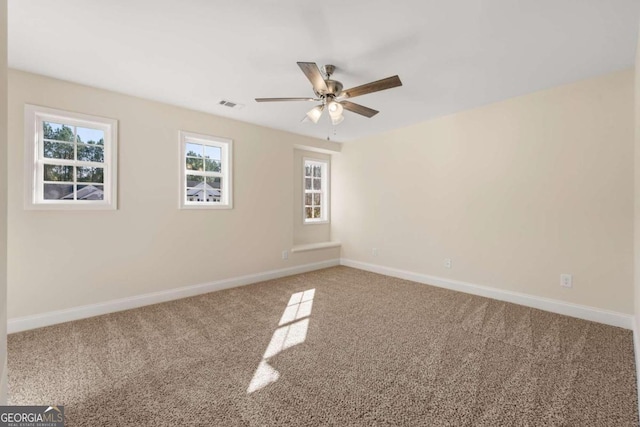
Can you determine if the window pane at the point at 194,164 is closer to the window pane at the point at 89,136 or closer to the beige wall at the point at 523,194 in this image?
the window pane at the point at 89,136

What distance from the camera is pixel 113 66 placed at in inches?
104

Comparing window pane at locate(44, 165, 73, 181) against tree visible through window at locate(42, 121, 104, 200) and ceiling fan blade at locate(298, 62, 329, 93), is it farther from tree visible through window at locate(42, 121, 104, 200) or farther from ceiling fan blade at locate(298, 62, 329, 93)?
ceiling fan blade at locate(298, 62, 329, 93)

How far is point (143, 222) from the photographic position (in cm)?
344

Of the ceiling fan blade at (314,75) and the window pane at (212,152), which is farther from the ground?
the ceiling fan blade at (314,75)

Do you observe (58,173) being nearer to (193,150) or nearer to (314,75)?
(193,150)

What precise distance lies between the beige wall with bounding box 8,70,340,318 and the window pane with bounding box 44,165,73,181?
0.21m

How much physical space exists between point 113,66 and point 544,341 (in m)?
4.66

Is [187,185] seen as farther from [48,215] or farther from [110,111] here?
[48,215]

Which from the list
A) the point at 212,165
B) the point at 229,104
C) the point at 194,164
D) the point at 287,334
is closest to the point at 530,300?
the point at 287,334

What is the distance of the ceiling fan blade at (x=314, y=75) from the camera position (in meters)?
2.08

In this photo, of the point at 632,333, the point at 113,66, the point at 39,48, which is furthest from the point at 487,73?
the point at 39,48

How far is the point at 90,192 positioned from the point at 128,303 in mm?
1335

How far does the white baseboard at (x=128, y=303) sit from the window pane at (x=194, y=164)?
162 cm

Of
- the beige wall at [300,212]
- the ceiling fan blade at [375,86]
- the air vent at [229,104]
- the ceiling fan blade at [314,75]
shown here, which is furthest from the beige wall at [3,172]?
the beige wall at [300,212]
